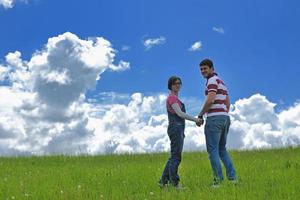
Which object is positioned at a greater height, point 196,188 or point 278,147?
point 278,147

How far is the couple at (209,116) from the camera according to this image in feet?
41.3

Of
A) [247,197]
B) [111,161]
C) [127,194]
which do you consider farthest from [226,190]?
[111,161]

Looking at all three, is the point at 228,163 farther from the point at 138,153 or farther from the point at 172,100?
the point at 138,153

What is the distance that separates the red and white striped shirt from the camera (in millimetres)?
12578

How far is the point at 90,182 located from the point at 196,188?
12.0 feet

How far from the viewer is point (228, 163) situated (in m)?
13.1

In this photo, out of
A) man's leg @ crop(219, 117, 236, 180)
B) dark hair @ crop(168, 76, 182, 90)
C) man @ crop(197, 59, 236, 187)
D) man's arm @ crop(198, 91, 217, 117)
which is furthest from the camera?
man's leg @ crop(219, 117, 236, 180)

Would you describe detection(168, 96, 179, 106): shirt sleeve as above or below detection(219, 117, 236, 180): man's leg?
above

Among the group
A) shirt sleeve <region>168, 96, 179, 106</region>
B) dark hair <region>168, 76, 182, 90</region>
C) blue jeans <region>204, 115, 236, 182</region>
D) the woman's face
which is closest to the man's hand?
blue jeans <region>204, 115, 236, 182</region>

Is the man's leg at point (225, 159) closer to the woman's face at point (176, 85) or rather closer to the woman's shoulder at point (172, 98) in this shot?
the woman's shoulder at point (172, 98)

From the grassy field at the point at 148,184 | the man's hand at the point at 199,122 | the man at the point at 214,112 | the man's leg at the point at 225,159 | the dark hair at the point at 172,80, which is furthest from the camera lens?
the man's leg at the point at 225,159

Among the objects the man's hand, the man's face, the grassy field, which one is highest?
the man's face

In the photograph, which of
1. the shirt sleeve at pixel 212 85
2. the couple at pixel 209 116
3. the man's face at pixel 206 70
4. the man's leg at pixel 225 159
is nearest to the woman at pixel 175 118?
the couple at pixel 209 116

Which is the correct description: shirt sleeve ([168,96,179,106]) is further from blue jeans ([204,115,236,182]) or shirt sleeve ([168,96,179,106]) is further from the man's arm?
blue jeans ([204,115,236,182])
